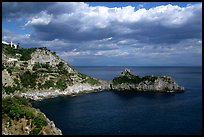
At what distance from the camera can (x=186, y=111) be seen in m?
89.1

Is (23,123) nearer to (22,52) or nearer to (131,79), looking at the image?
(131,79)

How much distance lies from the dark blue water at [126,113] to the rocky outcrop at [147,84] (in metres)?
9.79

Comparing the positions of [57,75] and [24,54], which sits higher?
[24,54]

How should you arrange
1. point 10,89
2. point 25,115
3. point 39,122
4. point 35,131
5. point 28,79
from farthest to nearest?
point 28,79, point 10,89, point 25,115, point 39,122, point 35,131

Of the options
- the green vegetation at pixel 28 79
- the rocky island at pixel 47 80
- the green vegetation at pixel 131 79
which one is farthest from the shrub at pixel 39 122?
the green vegetation at pixel 131 79

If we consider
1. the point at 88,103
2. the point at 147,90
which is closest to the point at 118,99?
the point at 88,103

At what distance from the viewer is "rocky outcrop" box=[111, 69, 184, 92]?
139125mm

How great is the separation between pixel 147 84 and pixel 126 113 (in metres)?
55.9

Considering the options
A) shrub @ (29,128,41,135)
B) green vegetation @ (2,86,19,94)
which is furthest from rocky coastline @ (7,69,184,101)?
shrub @ (29,128,41,135)

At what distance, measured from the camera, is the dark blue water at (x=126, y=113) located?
68.4 m

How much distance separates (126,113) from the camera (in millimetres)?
89250

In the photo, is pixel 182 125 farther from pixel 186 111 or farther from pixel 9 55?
pixel 9 55

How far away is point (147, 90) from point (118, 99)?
27.7 m

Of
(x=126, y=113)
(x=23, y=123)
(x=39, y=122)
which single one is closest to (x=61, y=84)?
(x=126, y=113)
